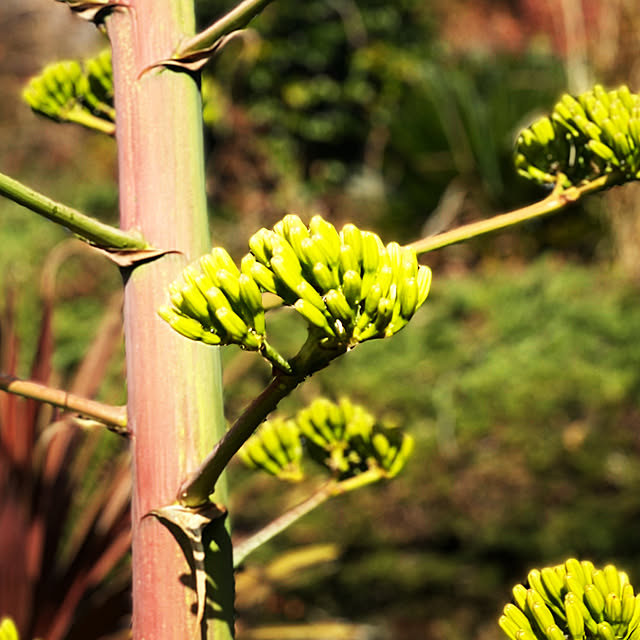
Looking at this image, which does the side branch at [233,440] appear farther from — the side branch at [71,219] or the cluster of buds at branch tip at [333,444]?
the cluster of buds at branch tip at [333,444]

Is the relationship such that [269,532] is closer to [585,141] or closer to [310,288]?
[310,288]

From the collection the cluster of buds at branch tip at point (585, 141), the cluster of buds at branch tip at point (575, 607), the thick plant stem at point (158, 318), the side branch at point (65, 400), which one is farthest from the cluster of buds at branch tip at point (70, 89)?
the cluster of buds at branch tip at point (575, 607)

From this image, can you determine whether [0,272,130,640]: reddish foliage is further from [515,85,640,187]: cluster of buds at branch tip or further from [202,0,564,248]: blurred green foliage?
[202,0,564,248]: blurred green foliage

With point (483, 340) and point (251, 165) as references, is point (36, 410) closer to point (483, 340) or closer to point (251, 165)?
point (483, 340)

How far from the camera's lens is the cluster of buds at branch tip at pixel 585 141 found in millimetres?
989

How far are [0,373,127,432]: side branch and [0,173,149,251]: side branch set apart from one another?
0.15 m

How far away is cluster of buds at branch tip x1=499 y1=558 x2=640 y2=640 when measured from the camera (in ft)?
2.41

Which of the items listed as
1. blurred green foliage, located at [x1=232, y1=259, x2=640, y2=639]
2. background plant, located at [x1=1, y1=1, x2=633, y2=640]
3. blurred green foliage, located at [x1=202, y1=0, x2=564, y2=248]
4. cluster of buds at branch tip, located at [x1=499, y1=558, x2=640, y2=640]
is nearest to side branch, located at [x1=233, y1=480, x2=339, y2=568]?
cluster of buds at branch tip, located at [x1=499, y1=558, x2=640, y2=640]

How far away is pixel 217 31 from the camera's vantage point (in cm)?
86

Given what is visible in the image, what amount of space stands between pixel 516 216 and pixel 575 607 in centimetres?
39

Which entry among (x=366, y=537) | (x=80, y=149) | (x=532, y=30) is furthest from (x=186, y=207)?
(x=532, y=30)

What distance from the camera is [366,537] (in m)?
3.90

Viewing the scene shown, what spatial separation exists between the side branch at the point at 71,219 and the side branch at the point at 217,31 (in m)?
0.18

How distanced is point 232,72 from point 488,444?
4235mm
